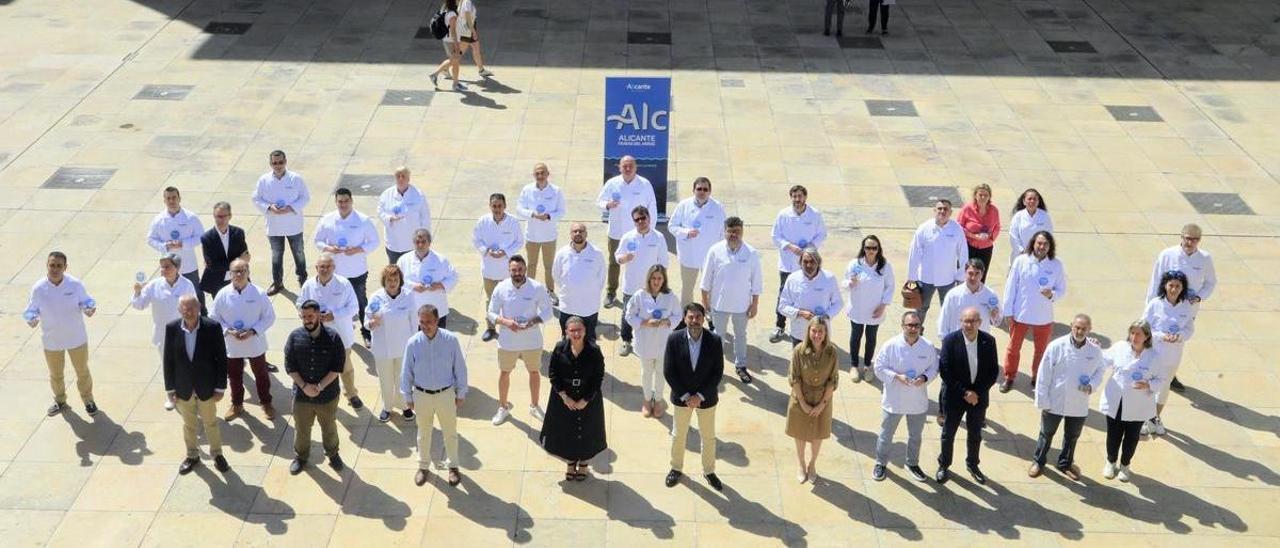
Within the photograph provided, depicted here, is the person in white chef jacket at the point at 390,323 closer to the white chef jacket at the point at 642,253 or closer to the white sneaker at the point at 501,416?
the white sneaker at the point at 501,416

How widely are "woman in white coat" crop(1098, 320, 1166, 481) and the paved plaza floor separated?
1.03 ft

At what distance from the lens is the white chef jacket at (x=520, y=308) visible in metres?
10.8

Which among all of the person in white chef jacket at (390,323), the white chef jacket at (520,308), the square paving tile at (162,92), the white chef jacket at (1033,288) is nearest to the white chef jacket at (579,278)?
the white chef jacket at (520,308)

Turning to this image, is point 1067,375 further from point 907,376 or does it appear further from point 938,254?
point 938,254

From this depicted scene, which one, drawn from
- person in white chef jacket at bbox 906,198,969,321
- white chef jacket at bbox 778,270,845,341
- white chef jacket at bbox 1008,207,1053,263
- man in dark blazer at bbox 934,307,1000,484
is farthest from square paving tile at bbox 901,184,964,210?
man in dark blazer at bbox 934,307,1000,484

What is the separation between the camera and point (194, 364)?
9922mm

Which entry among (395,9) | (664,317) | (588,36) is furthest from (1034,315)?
(395,9)

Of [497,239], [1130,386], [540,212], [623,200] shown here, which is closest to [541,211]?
[540,212]

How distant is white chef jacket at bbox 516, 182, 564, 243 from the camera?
523 inches

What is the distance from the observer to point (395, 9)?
79.5 feet

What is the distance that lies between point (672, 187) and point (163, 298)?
7.27 meters

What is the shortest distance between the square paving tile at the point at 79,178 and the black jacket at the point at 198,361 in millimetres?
7121

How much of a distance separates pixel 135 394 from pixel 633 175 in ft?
17.1

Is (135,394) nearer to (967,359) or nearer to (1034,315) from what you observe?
(967,359)
